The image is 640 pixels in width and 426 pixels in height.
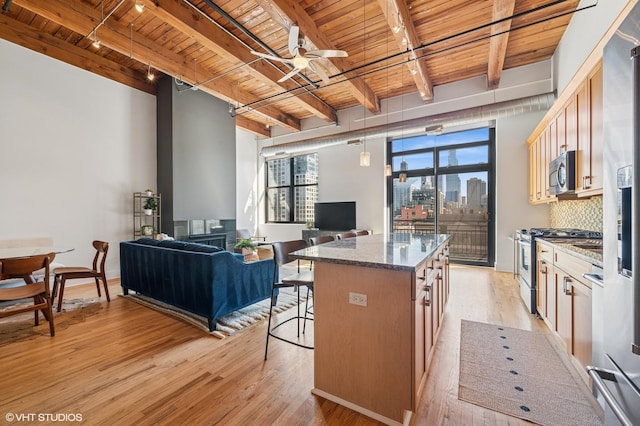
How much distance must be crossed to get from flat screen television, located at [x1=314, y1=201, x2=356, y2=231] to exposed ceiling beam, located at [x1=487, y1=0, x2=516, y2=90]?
3845mm

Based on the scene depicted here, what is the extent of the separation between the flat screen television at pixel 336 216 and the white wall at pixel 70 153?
162 inches

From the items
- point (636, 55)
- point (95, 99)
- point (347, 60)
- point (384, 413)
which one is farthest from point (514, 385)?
point (95, 99)

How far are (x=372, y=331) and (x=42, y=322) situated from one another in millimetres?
3857

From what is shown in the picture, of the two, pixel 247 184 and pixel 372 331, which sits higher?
pixel 247 184

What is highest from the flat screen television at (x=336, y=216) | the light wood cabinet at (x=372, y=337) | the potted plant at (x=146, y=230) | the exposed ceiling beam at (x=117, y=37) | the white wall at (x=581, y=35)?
the exposed ceiling beam at (x=117, y=37)

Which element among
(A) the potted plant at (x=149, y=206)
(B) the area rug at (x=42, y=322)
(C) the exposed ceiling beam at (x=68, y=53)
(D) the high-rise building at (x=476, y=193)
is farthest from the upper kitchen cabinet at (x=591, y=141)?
(C) the exposed ceiling beam at (x=68, y=53)

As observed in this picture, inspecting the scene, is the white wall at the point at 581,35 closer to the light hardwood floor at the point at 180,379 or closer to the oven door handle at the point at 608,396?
the oven door handle at the point at 608,396

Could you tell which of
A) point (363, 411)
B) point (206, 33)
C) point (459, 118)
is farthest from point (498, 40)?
point (363, 411)

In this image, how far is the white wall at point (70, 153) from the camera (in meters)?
4.08

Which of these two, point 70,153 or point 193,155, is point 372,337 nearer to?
point 193,155

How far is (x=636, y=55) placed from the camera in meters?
0.86

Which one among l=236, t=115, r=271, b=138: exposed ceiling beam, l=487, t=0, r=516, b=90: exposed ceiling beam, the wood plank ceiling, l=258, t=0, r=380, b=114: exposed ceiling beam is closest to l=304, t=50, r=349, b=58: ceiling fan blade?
the wood plank ceiling

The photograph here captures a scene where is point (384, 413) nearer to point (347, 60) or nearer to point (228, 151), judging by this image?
point (347, 60)

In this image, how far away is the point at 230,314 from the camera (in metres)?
3.22
